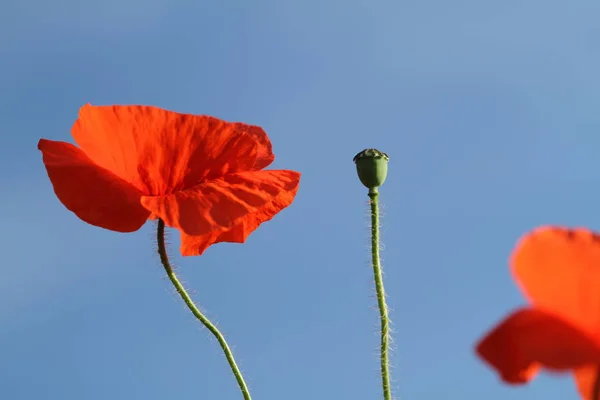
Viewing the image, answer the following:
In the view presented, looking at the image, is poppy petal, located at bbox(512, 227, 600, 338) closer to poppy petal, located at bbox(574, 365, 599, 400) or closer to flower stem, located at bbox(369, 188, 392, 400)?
poppy petal, located at bbox(574, 365, 599, 400)

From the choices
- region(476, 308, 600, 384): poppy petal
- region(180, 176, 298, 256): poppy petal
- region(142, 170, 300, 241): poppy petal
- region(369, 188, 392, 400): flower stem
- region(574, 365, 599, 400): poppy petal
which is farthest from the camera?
region(180, 176, 298, 256): poppy petal

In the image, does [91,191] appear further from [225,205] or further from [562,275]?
[562,275]

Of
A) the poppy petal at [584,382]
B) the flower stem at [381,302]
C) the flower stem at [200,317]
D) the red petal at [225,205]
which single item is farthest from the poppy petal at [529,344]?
the red petal at [225,205]

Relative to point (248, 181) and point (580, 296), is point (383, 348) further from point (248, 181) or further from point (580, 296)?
point (580, 296)

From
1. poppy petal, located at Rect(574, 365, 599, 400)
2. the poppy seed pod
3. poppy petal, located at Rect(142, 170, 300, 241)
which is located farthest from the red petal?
poppy petal, located at Rect(574, 365, 599, 400)

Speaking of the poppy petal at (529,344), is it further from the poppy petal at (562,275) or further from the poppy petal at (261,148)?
the poppy petal at (261,148)

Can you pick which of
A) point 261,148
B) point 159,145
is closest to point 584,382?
point 159,145

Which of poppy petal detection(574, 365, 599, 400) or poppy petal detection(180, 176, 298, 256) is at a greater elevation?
poppy petal detection(180, 176, 298, 256)
